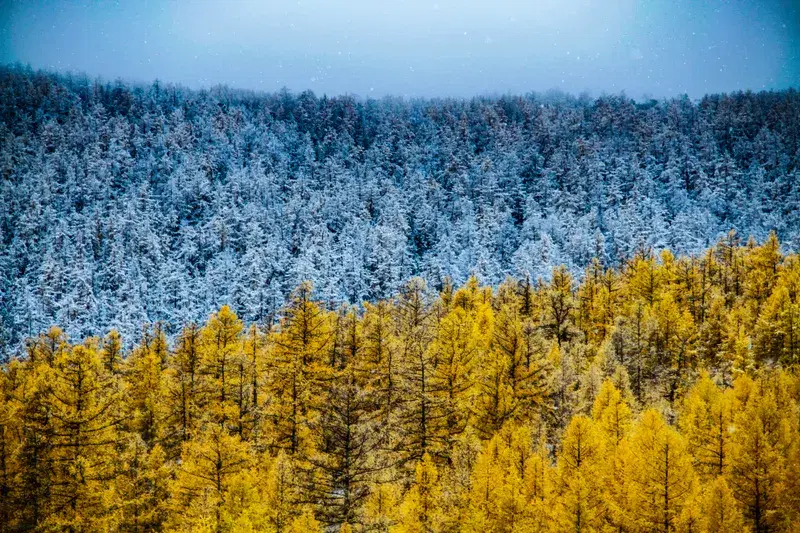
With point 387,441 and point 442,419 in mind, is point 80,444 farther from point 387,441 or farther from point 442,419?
point 442,419

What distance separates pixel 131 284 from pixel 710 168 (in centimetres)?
16721

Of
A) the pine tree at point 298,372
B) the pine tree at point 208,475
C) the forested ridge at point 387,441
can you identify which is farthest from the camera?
the pine tree at point 298,372

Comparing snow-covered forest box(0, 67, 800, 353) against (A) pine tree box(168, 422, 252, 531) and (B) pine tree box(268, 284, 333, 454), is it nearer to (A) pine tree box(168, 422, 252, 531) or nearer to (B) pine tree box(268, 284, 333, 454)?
(B) pine tree box(268, 284, 333, 454)

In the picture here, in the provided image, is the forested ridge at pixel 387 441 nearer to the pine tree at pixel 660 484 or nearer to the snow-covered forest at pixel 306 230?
the pine tree at pixel 660 484

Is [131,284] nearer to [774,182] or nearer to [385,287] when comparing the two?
[385,287]

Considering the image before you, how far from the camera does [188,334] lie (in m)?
41.9

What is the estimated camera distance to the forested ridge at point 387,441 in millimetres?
27625

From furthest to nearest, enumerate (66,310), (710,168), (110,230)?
(710,168), (110,230), (66,310)

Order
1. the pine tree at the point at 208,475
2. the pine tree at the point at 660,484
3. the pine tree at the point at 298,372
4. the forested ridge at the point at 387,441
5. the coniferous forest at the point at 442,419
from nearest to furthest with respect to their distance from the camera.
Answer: the pine tree at the point at 660,484 → the forested ridge at the point at 387,441 → the coniferous forest at the point at 442,419 → the pine tree at the point at 208,475 → the pine tree at the point at 298,372

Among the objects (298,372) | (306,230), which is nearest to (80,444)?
(298,372)

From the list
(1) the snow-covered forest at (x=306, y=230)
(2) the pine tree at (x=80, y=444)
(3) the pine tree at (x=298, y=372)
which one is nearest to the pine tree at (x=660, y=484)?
(3) the pine tree at (x=298, y=372)

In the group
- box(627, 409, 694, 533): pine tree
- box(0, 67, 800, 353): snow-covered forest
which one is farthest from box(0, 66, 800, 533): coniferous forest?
box(0, 67, 800, 353): snow-covered forest

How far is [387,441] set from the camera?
3397cm

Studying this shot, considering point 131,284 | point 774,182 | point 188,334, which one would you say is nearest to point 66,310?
point 131,284
